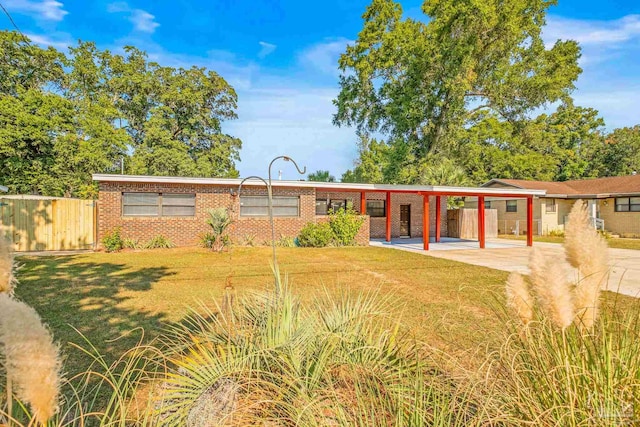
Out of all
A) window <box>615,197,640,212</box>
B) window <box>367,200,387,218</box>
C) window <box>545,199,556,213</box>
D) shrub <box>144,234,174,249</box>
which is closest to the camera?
shrub <box>144,234,174,249</box>

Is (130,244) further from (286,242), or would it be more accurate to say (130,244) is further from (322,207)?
(322,207)

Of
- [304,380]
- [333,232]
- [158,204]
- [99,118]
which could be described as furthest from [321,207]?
[304,380]

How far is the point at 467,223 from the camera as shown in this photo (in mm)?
20844

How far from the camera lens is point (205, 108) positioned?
2814 centimetres

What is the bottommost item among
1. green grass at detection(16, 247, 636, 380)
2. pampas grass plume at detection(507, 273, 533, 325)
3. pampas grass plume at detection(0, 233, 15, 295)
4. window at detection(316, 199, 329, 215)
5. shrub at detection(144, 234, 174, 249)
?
green grass at detection(16, 247, 636, 380)

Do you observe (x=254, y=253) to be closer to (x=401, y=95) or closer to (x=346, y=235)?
(x=346, y=235)

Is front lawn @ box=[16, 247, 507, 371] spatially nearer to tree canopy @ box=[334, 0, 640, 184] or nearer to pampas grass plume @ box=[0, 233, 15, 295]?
pampas grass plume @ box=[0, 233, 15, 295]

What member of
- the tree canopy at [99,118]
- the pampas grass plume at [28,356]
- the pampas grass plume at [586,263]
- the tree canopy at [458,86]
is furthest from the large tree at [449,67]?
the pampas grass plume at [28,356]

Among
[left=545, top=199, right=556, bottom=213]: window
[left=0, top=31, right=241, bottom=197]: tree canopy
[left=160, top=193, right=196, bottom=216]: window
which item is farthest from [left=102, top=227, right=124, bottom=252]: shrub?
[left=545, top=199, right=556, bottom=213]: window

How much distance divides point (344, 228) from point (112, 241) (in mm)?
9267

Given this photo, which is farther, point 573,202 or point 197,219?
point 573,202

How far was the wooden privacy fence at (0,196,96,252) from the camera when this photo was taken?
42.5 feet

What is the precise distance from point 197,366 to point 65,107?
2493 centimetres

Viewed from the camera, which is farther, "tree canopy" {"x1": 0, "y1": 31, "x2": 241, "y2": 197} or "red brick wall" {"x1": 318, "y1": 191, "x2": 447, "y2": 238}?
"tree canopy" {"x1": 0, "y1": 31, "x2": 241, "y2": 197}
